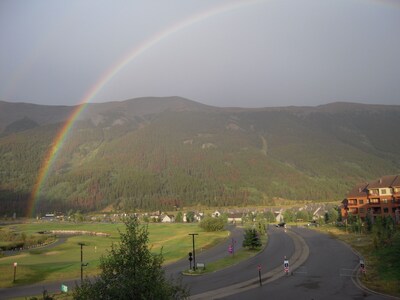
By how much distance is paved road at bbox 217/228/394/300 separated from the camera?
37.2 meters

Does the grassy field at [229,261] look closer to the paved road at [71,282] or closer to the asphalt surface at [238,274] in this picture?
the asphalt surface at [238,274]

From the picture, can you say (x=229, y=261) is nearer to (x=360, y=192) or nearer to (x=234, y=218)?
(x=360, y=192)

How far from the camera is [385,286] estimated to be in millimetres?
38812

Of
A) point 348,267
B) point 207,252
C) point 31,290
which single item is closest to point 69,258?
point 207,252

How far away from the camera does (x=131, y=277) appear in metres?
18.1

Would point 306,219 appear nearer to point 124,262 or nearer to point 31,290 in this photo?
point 31,290

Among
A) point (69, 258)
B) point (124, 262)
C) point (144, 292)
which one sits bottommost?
point (69, 258)

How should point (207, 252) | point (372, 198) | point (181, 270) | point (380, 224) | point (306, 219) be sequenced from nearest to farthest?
1. point (181, 270)
2. point (207, 252)
3. point (380, 224)
4. point (372, 198)
5. point (306, 219)

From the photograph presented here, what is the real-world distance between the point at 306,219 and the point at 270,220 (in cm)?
1470

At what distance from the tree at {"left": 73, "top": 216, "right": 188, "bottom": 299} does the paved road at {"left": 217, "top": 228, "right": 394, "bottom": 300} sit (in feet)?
70.6

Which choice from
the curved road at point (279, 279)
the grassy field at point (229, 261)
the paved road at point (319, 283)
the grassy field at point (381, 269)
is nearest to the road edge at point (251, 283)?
the curved road at point (279, 279)

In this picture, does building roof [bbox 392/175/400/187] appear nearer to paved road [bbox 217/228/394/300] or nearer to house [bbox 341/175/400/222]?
house [bbox 341/175/400/222]

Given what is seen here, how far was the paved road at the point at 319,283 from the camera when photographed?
3725 cm

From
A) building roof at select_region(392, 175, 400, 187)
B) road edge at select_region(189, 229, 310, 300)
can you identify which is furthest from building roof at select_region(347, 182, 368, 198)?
road edge at select_region(189, 229, 310, 300)
